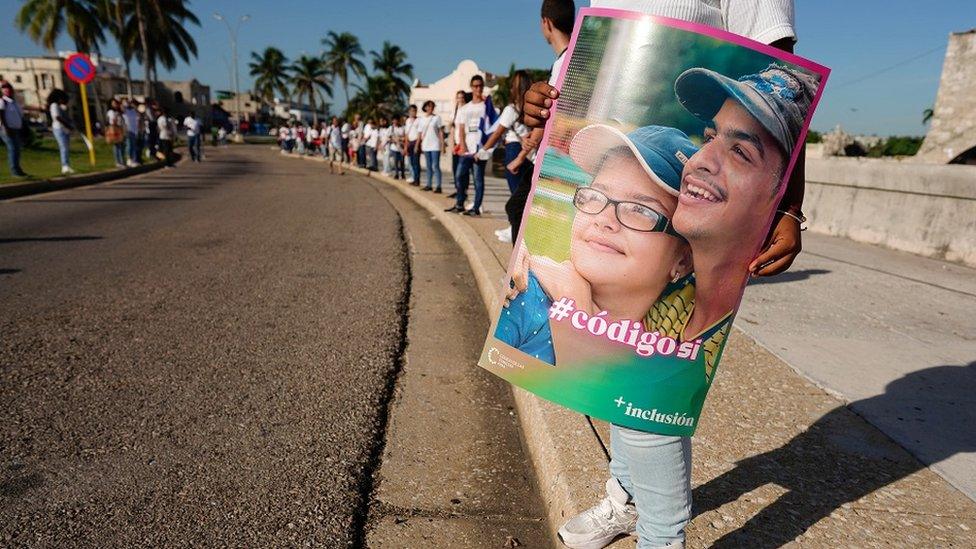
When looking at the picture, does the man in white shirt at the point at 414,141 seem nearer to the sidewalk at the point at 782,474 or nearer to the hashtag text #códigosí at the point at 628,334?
the sidewalk at the point at 782,474

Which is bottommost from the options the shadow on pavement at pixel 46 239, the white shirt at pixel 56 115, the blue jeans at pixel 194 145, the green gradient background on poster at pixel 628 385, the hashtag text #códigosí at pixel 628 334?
the blue jeans at pixel 194 145

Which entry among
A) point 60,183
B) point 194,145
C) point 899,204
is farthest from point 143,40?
point 899,204

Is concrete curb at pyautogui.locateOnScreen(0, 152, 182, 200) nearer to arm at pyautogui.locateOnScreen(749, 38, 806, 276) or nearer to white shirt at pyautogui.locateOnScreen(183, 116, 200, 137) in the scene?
white shirt at pyautogui.locateOnScreen(183, 116, 200, 137)

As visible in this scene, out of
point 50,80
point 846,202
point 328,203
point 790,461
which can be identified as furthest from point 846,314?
point 50,80

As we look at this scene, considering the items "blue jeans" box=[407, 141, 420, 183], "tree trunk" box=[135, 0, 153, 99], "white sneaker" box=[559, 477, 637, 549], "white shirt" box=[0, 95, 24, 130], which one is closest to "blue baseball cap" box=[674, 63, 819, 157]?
"white sneaker" box=[559, 477, 637, 549]

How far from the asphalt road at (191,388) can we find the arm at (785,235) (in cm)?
135

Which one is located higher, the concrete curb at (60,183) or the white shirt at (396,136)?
the white shirt at (396,136)

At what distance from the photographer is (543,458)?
209 centimetres

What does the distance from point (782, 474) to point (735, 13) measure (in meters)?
1.45

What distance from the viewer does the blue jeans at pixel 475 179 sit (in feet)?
25.7

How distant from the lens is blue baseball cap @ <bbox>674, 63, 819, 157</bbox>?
1.14 metres

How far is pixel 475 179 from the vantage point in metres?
8.11

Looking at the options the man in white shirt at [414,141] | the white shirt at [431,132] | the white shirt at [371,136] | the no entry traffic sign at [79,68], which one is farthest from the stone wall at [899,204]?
the no entry traffic sign at [79,68]

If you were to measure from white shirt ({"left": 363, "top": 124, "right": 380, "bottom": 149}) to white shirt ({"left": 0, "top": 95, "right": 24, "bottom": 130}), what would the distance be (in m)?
9.54
